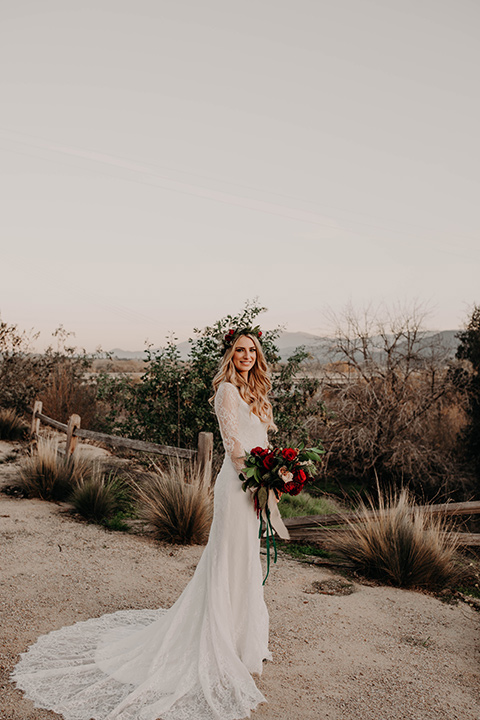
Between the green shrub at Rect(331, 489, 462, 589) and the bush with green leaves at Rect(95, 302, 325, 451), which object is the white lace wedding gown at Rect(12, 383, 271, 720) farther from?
the bush with green leaves at Rect(95, 302, 325, 451)

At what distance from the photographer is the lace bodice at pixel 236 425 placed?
378cm

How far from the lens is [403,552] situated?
618 cm

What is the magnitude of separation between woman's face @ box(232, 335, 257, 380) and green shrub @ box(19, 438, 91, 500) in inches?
231

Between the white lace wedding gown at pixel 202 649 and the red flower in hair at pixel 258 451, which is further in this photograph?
the red flower in hair at pixel 258 451

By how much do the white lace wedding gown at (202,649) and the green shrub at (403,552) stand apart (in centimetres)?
251

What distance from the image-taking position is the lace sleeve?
3770 millimetres

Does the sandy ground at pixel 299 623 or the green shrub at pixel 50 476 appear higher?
the green shrub at pixel 50 476

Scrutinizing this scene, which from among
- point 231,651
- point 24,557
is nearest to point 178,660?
point 231,651

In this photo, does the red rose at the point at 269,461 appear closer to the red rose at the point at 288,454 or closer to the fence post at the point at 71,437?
the red rose at the point at 288,454

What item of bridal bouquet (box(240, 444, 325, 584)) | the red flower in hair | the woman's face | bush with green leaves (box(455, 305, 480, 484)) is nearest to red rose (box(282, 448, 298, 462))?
bridal bouquet (box(240, 444, 325, 584))

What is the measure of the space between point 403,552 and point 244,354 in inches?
138

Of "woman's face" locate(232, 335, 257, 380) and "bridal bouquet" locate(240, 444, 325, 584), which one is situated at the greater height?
"woman's face" locate(232, 335, 257, 380)

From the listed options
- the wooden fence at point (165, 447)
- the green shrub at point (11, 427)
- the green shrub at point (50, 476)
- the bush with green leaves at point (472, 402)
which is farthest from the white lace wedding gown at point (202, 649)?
the green shrub at point (11, 427)

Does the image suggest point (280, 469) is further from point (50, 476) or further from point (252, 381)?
point (50, 476)
